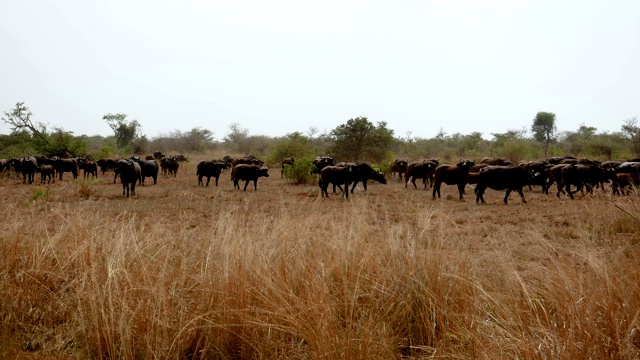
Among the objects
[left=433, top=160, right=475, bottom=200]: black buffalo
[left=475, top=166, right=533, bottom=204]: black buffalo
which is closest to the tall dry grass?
[left=475, top=166, right=533, bottom=204]: black buffalo

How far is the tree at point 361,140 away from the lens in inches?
1486

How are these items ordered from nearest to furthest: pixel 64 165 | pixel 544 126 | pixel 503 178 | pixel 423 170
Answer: pixel 503 178
pixel 423 170
pixel 64 165
pixel 544 126

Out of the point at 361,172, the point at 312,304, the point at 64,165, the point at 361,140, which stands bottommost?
the point at 312,304

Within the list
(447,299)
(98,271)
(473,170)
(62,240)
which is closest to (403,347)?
(447,299)

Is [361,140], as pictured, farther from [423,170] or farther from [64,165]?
[64,165]

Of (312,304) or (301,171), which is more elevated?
(301,171)

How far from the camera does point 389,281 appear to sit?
3.72 metres

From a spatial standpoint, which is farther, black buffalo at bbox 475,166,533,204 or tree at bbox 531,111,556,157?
tree at bbox 531,111,556,157

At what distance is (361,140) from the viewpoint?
37938 millimetres

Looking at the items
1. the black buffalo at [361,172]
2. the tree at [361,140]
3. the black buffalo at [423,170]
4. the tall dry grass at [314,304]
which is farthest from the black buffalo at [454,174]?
the tree at [361,140]

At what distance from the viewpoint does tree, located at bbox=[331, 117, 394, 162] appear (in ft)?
124

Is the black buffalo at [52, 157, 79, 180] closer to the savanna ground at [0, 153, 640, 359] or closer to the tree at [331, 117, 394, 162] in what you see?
the tree at [331, 117, 394, 162]

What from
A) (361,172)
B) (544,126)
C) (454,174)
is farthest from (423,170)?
(544,126)

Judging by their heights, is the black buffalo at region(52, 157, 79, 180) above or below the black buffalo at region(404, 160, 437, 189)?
below
